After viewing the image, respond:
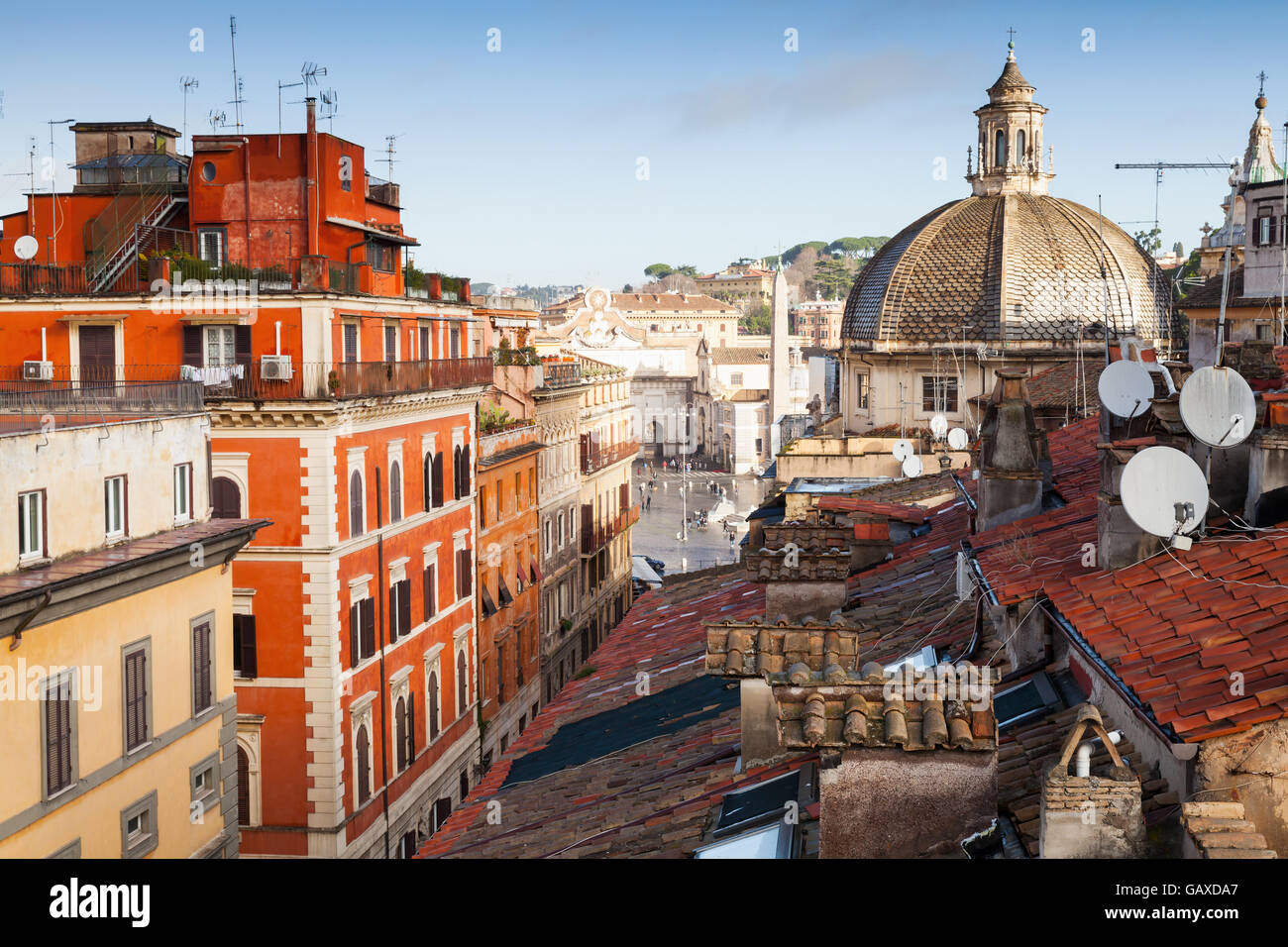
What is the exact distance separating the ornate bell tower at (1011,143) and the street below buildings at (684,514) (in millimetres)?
15233

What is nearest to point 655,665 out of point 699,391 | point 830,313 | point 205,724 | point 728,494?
point 205,724

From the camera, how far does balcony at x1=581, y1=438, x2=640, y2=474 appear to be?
54875 millimetres

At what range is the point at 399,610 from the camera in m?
30.0

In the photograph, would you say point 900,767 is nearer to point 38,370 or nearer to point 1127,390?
point 1127,390

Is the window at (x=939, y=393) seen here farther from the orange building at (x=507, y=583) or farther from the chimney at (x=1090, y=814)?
the chimney at (x=1090, y=814)

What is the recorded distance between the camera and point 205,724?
19094mm

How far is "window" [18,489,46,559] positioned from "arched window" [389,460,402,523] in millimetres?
13577

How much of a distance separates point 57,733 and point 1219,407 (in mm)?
11975

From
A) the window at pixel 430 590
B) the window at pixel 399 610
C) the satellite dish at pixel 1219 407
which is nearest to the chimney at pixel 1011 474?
the satellite dish at pixel 1219 407

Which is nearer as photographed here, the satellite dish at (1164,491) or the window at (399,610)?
the satellite dish at (1164,491)

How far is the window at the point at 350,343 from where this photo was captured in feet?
89.2

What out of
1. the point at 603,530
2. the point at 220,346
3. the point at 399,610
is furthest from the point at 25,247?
the point at 603,530

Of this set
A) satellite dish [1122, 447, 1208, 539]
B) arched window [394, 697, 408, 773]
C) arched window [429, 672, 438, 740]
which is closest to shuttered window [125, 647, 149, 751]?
satellite dish [1122, 447, 1208, 539]

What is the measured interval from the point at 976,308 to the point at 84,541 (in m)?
30.3
